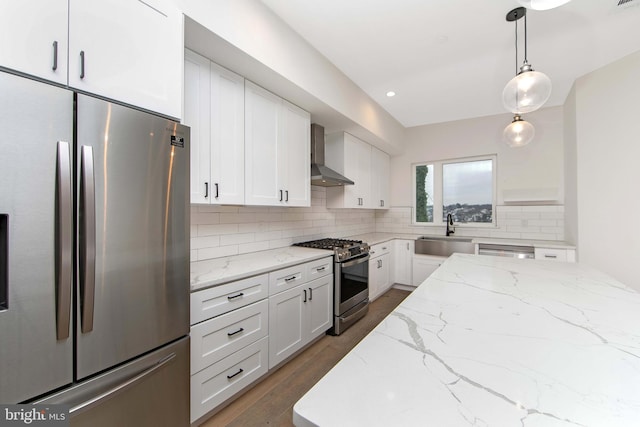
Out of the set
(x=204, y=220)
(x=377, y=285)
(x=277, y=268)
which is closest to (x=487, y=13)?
(x=277, y=268)

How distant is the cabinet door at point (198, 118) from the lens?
1692 mm

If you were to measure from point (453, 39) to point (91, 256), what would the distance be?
2.84 m

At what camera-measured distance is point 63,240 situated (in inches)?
36.3

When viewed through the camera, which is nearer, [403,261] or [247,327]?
[247,327]

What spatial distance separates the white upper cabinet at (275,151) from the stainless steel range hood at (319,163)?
15 centimetres

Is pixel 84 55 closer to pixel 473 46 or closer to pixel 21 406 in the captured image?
pixel 21 406

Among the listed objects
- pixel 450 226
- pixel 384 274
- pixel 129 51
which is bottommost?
pixel 384 274

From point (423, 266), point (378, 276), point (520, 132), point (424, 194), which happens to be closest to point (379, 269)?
point (378, 276)

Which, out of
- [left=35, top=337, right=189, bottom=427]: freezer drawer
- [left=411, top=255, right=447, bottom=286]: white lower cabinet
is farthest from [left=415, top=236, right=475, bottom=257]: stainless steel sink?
[left=35, top=337, right=189, bottom=427]: freezer drawer

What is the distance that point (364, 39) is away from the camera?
222 cm

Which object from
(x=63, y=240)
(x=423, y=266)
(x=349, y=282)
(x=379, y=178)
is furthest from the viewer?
(x=379, y=178)

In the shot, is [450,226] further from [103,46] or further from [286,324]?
[103,46]

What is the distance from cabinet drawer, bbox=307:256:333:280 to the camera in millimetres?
2357

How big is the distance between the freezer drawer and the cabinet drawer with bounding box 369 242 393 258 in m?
2.53
